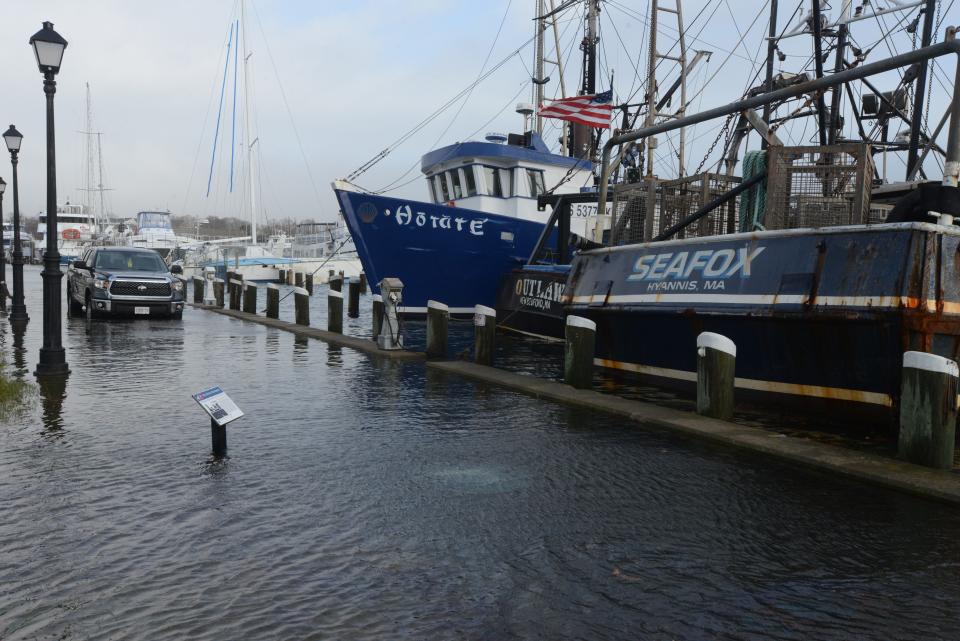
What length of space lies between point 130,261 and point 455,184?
9403 mm

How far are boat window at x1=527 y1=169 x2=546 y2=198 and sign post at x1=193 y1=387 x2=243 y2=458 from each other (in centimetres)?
1751

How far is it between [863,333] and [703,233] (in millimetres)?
5290

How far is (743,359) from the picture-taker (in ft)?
28.7

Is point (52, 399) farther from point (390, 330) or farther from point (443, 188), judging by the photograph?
point (443, 188)

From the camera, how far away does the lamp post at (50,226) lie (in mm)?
9578

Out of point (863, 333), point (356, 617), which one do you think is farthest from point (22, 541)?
point (863, 333)

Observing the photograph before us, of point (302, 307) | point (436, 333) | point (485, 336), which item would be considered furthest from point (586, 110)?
point (485, 336)

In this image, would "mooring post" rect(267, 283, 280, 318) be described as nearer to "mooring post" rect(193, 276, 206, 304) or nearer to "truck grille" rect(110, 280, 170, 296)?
"truck grille" rect(110, 280, 170, 296)

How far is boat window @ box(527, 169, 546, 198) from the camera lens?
22.5 meters

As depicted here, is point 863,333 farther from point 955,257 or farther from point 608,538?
point 608,538

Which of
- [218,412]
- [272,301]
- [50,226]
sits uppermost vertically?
[50,226]

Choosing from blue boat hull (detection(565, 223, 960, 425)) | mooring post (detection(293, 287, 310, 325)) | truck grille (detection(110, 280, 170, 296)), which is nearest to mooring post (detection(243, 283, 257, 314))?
truck grille (detection(110, 280, 170, 296))

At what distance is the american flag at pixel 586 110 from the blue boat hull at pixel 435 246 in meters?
2.98

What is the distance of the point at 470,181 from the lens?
22594mm
